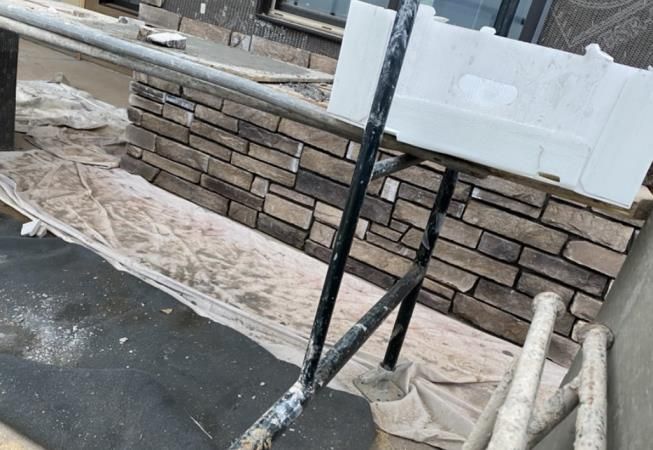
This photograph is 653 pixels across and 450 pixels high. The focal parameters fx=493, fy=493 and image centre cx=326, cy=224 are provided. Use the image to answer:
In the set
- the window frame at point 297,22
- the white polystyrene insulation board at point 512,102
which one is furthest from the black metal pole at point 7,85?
the white polystyrene insulation board at point 512,102

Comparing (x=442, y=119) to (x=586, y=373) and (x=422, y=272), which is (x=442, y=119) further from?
(x=422, y=272)

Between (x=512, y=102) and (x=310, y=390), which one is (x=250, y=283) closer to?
(x=310, y=390)

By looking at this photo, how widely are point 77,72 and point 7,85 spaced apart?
2514mm

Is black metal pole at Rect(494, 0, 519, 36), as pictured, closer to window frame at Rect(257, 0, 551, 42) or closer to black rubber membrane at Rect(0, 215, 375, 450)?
window frame at Rect(257, 0, 551, 42)

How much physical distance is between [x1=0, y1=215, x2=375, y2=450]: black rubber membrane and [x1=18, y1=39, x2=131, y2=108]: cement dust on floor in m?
2.75

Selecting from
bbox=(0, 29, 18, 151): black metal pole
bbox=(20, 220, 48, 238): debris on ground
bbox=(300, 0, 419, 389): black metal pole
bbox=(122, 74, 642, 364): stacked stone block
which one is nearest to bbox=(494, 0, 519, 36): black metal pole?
bbox=(122, 74, 642, 364): stacked stone block

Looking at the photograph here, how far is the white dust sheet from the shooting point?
185 cm

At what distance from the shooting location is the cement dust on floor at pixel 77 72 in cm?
461

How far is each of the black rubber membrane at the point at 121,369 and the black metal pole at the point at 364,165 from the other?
0.53 meters

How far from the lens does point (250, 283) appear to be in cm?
231

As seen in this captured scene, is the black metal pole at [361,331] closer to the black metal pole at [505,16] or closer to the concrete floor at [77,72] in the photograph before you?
the black metal pole at [505,16]

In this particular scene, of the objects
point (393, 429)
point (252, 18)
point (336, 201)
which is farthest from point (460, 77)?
point (252, 18)

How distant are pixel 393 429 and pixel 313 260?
3.60ft

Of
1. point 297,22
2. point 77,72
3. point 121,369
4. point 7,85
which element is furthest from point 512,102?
point 77,72
